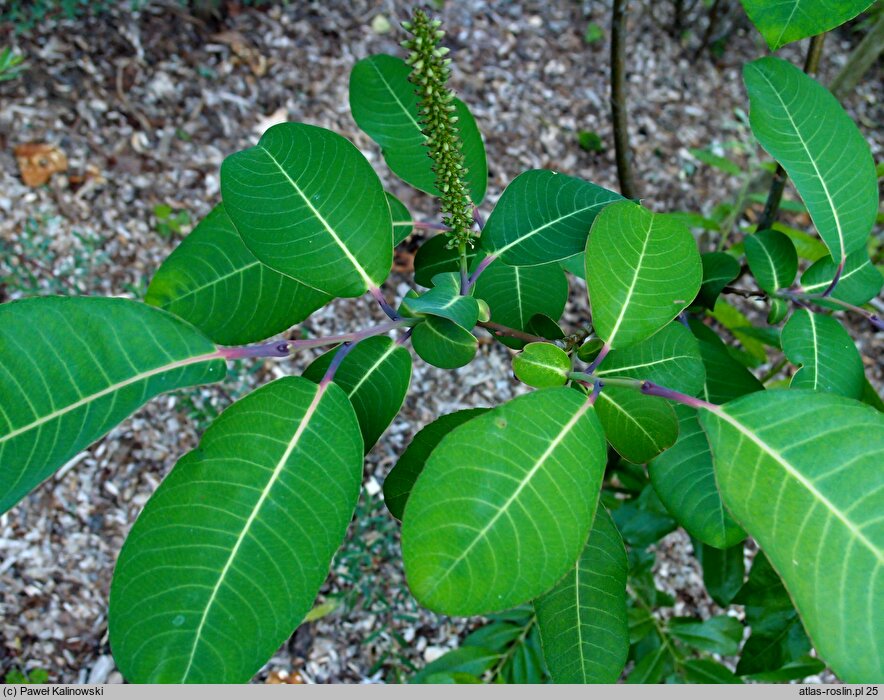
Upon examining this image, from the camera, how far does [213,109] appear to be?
9.96 feet

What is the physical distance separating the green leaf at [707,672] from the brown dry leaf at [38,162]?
8.91 feet

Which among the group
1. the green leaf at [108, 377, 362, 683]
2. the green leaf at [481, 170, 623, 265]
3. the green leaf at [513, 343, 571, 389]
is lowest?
the green leaf at [108, 377, 362, 683]

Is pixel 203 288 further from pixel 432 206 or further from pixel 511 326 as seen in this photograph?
pixel 432 206

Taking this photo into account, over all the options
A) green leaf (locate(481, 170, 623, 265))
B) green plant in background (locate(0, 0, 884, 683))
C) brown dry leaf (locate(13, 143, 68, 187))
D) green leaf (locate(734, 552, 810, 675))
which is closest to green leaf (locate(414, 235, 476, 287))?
green plant in background (locate(0, 0, 884, 683))

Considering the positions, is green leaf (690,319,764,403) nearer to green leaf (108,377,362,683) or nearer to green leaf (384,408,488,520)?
green leaf (384,408,488,520)

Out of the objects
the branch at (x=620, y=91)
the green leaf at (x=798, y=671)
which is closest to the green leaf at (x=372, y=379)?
the branch at (x=620, y=91)

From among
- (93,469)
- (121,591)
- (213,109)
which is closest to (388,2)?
(213,109)

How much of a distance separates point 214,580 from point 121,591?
108 millimetres

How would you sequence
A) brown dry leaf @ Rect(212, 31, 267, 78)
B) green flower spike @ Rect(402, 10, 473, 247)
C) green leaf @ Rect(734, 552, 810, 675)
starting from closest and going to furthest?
green flower spike @ Rect(402, 10, 473, 247) < green leaf @ Rect(734, 552, 810, 675) < brown dry leaf @ Rect(212, 31, 267, 78)

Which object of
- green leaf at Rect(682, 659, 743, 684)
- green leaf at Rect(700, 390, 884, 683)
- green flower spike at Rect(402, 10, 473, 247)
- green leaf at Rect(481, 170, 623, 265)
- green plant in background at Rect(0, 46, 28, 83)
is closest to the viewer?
green leaf at Rect(700, 390, 884, 683)

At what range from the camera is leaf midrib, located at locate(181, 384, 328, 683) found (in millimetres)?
759

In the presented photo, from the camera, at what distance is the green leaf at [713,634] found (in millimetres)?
1668

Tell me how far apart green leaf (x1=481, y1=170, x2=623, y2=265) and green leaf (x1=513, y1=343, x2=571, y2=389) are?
0.54 feet

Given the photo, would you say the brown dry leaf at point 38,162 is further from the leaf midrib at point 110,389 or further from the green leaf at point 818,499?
the green leaf at point 818,499
